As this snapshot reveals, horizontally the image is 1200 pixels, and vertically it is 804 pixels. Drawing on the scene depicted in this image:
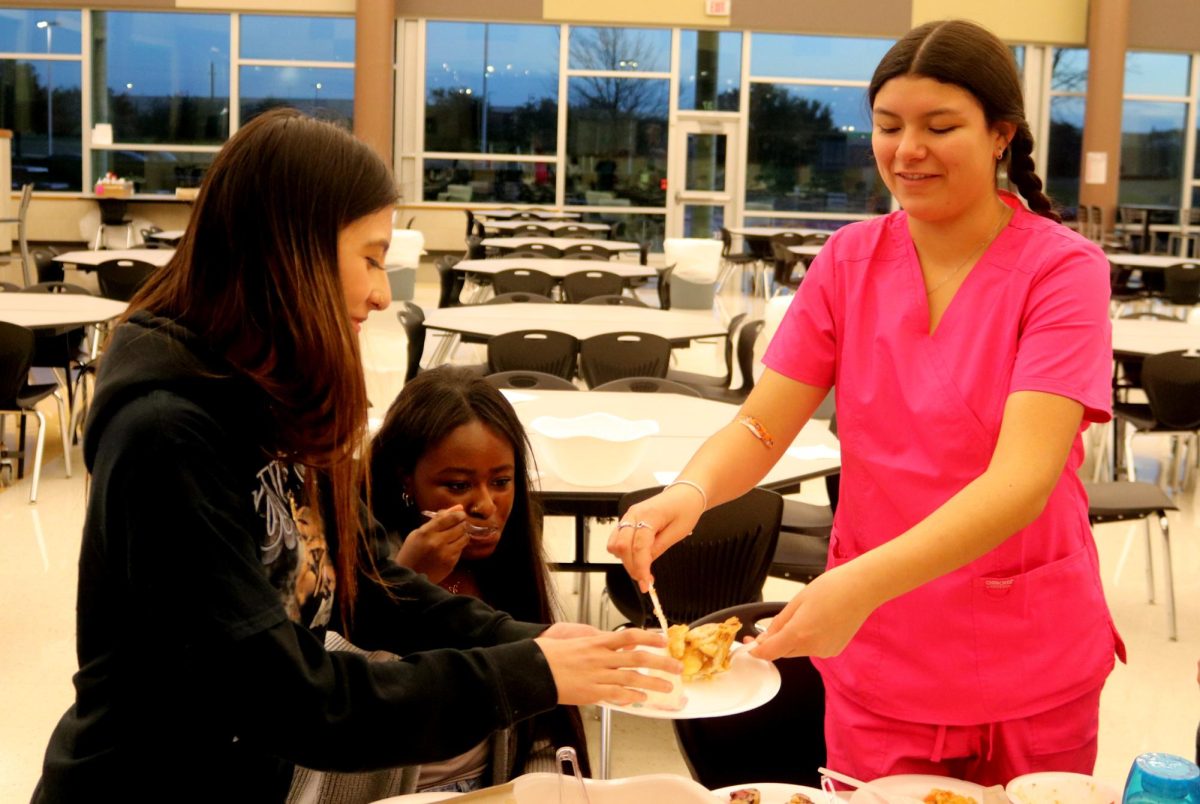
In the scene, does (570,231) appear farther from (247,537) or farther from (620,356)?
(247,537)

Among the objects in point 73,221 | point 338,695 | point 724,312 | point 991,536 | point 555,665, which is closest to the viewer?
point 338,695

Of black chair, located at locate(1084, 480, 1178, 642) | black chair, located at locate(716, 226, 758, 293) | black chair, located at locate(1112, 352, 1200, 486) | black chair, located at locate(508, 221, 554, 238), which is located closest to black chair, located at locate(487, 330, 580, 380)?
black chair, located at locate(1084, 480, 1178, 642)

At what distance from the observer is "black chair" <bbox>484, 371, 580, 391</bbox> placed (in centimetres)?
466

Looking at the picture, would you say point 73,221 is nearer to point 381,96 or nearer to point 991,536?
point 381,96

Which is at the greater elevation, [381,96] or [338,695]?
[381,96]

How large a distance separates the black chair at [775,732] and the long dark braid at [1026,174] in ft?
2.29

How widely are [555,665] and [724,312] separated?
11427 millimetres

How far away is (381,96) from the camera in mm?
15930

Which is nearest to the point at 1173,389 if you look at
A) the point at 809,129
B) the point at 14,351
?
the point at 14,351

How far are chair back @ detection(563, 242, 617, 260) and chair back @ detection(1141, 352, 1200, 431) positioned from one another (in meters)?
5.53

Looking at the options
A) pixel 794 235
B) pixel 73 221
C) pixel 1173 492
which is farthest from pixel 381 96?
pixel 1173 492

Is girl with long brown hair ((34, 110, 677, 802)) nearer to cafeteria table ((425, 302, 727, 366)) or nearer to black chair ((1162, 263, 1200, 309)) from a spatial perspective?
cafeteria table ((425, 302, 727, 366))

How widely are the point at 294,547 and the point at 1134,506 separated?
343cm

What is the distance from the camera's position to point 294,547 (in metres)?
1.35
